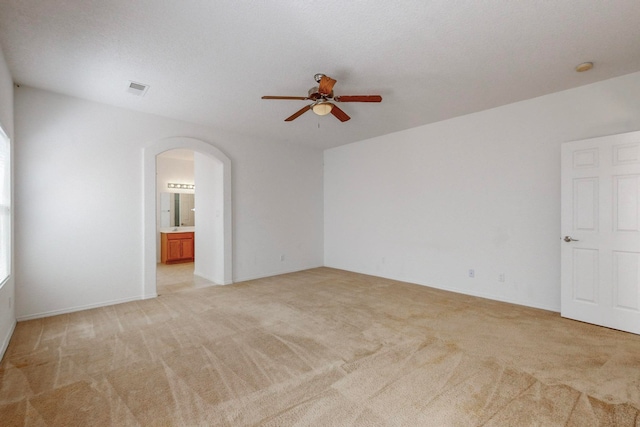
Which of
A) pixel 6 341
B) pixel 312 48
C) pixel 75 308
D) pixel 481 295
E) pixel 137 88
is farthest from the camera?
pixel 481 295

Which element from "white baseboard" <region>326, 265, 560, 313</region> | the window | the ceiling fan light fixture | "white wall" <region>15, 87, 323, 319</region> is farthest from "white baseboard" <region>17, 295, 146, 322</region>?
"white baseboard" <region>326, 265, 560, 313</region>

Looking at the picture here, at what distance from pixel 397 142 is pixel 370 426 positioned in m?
4.77

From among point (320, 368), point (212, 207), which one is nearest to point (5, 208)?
point (212, 207)

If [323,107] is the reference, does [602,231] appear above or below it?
below

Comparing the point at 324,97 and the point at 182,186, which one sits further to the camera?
the point at 182,186

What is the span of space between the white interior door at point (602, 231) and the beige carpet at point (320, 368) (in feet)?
0.98

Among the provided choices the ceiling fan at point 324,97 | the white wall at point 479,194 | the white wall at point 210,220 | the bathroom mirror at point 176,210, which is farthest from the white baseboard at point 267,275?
the bathroom mirror at point 176,210

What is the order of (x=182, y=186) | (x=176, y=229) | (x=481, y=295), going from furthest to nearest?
(x=182, y=186), (x=176, y=229), (x=481, y=295)

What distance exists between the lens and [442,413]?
184cm

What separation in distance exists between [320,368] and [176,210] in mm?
7184

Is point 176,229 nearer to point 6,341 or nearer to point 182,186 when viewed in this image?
point 182,186

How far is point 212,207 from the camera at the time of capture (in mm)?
5668

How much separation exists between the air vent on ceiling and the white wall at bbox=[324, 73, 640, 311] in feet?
13.2

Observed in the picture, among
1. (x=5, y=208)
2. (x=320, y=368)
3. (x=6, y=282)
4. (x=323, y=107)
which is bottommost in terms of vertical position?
(x=320, y=368)
